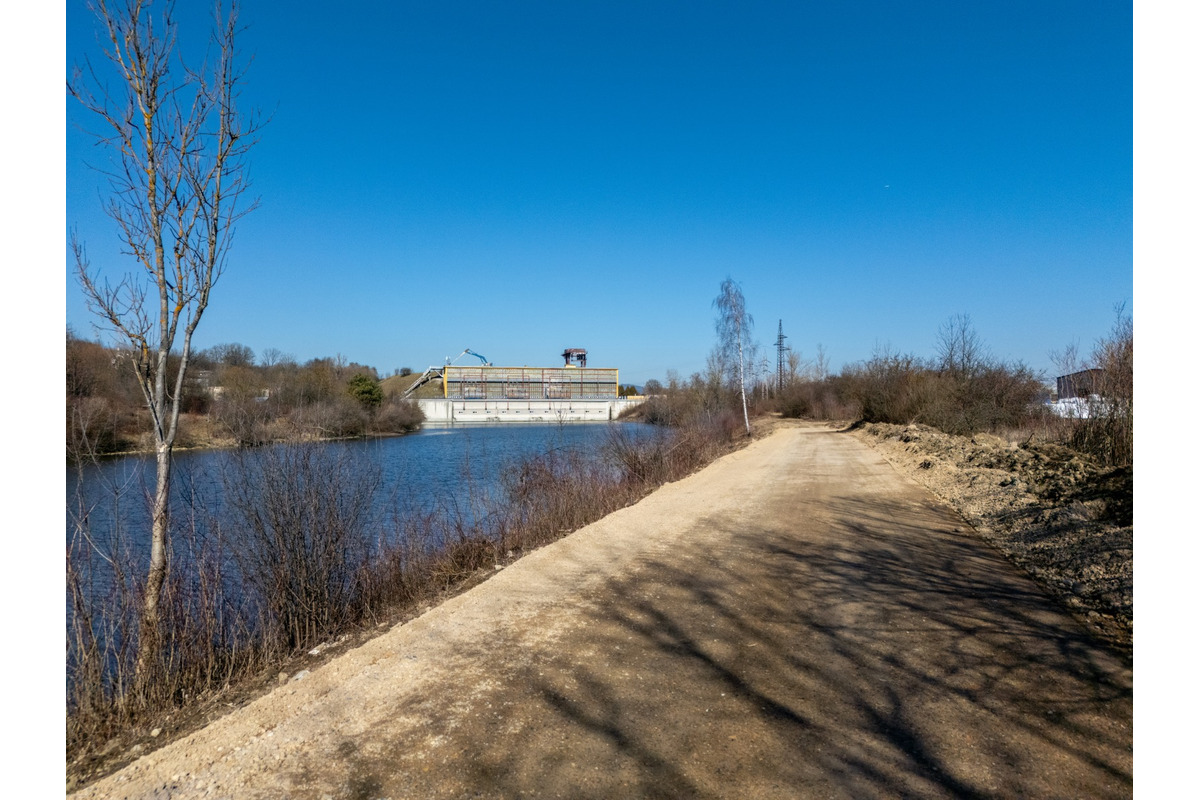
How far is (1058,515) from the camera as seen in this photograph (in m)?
8.08

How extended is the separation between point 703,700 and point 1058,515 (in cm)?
650

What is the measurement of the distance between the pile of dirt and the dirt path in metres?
0.37

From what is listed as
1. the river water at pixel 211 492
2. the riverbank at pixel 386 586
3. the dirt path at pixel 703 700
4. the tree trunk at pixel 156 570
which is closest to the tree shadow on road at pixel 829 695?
the dirt path at pixel 703 700

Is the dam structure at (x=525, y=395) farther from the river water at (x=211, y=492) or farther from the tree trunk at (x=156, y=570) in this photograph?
the tree trunk at (x=156, y=570)

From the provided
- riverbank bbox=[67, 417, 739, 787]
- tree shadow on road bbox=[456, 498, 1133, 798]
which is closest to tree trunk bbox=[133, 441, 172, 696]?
riverbank bbox=[67, 417, 739, 787]

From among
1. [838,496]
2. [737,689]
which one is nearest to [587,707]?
[737,689]

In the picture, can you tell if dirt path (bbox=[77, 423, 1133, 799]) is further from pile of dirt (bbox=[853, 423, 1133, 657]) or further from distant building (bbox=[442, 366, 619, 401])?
distant building (bbox=[442, 366, 619, 401])

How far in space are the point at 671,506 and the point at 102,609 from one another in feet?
28.0

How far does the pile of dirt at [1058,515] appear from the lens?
5586 millimetres

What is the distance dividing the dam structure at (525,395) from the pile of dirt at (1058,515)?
2301 inches

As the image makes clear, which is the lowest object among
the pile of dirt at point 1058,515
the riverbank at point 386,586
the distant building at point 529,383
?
the riverbank at point 386,586

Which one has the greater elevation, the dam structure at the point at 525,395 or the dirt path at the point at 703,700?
the dam structure at the point at 525,395

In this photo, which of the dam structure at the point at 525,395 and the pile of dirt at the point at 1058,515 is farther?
the dam structure at the point at 525,395

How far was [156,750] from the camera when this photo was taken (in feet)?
11.9
